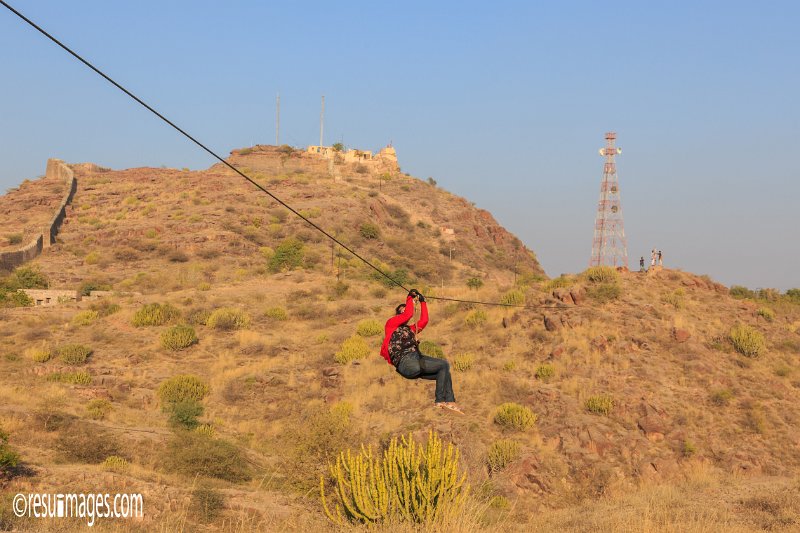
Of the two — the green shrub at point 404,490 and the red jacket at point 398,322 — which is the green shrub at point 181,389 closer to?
the red jacket at point 398,322

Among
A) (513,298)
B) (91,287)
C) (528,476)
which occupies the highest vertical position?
(513,298)

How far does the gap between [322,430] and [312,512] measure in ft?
15.3

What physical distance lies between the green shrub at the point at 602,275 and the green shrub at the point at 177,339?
20.6m

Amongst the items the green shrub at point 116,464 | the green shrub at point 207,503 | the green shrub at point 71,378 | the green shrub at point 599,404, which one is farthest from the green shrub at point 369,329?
the green shrub at point 207,503

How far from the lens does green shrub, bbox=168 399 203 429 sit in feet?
86.5

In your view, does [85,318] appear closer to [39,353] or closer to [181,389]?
[39,353]

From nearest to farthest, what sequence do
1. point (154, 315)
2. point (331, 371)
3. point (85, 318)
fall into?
point (331, 371) < point (85, 318) < point (154, 315)

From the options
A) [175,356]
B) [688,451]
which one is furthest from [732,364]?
[175,356]

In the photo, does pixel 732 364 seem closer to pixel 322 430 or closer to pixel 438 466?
pixel 322 430

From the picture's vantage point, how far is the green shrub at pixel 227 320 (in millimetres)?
39188

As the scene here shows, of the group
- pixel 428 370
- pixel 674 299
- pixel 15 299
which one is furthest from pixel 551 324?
pixel 15 299

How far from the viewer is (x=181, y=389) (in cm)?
2997

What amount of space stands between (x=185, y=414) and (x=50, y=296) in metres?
26.8

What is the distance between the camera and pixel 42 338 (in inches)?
1419
